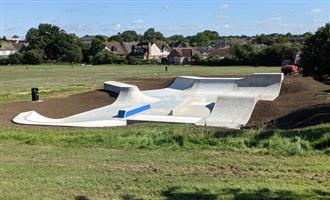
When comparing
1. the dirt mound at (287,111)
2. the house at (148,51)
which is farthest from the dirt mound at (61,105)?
the house at (148,51)

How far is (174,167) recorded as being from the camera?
6.57 meters

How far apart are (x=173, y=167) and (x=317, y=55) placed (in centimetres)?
3167

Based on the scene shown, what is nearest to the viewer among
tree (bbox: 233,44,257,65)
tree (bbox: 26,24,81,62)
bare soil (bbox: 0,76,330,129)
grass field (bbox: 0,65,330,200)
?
grass field (bbox: 0,65,330,200)

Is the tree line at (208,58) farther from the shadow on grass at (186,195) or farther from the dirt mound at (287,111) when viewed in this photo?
the shadow on grass at (186,195)

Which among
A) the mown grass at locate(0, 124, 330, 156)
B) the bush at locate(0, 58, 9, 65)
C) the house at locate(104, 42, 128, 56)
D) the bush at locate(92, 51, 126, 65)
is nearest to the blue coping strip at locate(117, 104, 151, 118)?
the mown grass at locate(0, 124, 330, 156)

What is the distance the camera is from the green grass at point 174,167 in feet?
17.4

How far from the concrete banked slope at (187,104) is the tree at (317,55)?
6268mm

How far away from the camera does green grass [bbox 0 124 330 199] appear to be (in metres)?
5.29

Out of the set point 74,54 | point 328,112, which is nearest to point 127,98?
point 328,112

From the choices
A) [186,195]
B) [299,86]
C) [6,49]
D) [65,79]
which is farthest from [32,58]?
[186,195]

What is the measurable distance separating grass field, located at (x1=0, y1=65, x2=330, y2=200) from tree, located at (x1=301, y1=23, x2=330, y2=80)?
27.9 m

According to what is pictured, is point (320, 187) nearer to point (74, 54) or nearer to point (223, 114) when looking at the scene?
point (223, 114)

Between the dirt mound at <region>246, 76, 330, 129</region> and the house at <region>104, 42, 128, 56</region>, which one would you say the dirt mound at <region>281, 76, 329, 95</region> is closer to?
the dirt mound at <region>246, 76, 330, 129</region>

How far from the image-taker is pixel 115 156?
7.65 m
